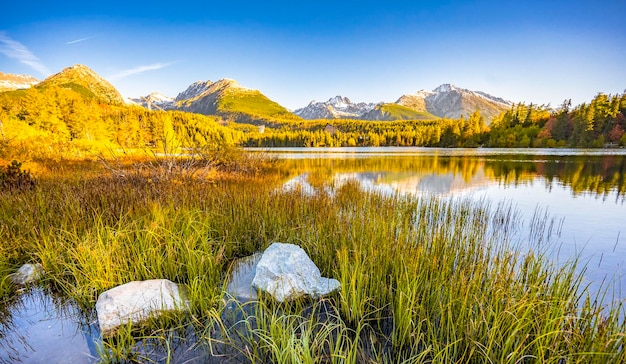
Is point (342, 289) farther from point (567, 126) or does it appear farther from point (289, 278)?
point (567, 126)

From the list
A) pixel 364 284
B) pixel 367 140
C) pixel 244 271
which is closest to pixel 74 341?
pixel 244 271

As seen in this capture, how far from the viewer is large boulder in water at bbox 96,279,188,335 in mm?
2797

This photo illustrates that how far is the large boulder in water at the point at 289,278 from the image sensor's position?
338cm

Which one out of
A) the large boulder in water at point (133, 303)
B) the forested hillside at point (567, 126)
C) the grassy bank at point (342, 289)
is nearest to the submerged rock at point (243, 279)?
the grassy bank at point (342, 289)

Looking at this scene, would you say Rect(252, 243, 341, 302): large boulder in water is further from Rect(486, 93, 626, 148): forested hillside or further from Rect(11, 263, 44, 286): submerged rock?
Rect(486, 93, 626, 148): forested hillside

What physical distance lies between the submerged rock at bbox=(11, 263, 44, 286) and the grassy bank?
144 millimetres

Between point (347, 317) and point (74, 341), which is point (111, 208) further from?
point (347, 317)

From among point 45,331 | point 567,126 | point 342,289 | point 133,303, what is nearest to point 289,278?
point 342,289

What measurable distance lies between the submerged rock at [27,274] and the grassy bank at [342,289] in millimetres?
144

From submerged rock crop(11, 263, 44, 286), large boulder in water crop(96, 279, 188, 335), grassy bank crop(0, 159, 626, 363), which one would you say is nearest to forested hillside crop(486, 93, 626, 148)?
grassy bank crop(0, 159, 626, 363)

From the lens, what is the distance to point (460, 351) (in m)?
2.53

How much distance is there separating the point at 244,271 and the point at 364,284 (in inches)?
82.5

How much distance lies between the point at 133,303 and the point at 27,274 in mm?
2314

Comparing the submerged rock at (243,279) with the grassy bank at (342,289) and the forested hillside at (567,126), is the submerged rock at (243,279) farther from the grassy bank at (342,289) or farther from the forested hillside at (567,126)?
the forested hillside at (567,126)
